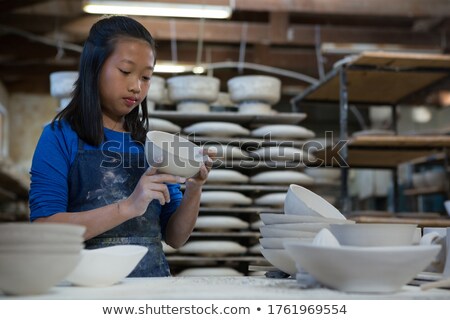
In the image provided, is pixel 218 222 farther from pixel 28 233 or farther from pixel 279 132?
pixel 28 233

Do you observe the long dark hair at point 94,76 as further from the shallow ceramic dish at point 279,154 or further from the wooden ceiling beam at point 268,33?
the wooden ceiling beam at point 268,33

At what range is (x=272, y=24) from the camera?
6.95 meters

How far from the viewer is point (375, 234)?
1194 millimetres

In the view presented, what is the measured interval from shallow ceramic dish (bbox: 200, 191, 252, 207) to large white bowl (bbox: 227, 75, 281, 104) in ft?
2.17

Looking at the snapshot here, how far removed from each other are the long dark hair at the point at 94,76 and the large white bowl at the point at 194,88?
5.74 feet

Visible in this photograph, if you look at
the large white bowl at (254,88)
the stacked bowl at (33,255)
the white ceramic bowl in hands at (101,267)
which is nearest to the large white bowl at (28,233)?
the stacked bowl at (33,255)

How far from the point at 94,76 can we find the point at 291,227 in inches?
36.7

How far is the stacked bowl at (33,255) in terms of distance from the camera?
100 cm

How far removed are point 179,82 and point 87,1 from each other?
54.5 inches

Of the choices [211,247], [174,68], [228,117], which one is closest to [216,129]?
[228,117]

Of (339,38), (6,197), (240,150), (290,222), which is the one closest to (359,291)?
(290,222)

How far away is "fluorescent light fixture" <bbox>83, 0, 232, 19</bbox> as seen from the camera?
4.73 meters

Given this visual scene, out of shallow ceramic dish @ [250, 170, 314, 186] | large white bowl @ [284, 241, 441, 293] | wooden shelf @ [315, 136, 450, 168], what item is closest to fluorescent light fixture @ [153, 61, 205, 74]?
wooden shelf @ [315, 136, 450, 168]
